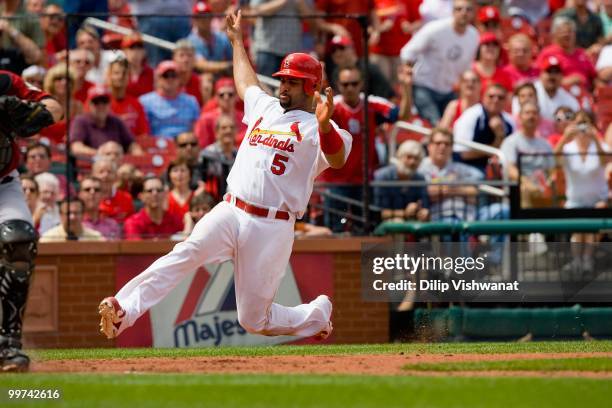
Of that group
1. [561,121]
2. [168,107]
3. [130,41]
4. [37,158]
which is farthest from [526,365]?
[130,41]

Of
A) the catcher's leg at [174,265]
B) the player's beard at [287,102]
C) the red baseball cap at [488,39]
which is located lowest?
the catcher's leg at [174,265]

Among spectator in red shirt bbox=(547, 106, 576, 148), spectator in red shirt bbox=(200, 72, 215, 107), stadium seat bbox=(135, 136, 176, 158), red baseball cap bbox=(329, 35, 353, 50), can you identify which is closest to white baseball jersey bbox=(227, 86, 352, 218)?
stadium seat bbox=(135, 136, 176, 158)

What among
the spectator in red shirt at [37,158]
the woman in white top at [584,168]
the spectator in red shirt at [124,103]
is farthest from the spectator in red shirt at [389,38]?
the spectator in red shirt at [37,158]

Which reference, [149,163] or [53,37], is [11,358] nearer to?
[149,163]

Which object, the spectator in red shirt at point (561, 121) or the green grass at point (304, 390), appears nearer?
the green grass at point (304, 390)

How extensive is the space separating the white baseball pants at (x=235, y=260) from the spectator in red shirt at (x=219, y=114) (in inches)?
204

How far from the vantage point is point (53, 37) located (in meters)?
15.1

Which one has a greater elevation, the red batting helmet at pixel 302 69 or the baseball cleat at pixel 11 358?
the red batting helmet at pixel 302 69

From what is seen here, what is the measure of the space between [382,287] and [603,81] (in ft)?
18.3

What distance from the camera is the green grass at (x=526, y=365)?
8.57 metres

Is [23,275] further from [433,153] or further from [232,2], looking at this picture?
[232,2]

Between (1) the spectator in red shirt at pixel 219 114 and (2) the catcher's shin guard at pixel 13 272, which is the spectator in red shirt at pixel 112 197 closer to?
(1) the spectator in red shirt at pixel 219 114

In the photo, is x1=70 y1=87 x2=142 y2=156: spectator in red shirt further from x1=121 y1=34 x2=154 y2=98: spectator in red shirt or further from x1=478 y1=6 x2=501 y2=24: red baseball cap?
x1=478 y1=6 x2=501 y2=24: red baseball cap

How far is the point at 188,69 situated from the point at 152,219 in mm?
2485
